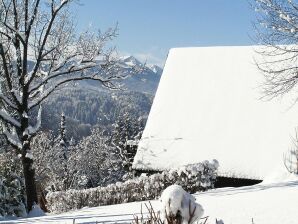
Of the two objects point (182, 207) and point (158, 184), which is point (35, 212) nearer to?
point (158, 184)

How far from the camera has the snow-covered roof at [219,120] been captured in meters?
16.3

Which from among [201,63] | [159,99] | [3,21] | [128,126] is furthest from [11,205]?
[128,126]

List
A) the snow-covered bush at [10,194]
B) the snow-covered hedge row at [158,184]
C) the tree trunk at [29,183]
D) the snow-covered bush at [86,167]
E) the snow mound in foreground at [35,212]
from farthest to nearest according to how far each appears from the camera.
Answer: the snow-covered bush at [86,167], the snow-covered bush at [10,194], the tree trunk at [29,183], the snow mound in foreground at [35,212], the snow-covered hedge row at [158,184]

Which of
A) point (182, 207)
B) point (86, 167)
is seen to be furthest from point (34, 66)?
point (86, 167)

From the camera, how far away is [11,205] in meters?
15.8

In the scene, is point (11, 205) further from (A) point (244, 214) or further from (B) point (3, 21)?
(A) point (244, 214)

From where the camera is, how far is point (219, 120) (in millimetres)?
18219

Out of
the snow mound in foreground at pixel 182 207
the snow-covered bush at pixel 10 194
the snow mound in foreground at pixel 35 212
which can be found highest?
the snow mound in foreground at pixel 182 207

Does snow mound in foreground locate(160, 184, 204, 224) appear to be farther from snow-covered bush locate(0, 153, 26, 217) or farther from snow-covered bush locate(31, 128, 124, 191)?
snow-covered bush locate(31, 128, 124, 191)

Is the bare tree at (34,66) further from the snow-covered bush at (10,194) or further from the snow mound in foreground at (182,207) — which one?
Result: the snow mound in foreground at (182,207)

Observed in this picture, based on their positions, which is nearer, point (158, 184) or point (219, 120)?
point (158, 184)

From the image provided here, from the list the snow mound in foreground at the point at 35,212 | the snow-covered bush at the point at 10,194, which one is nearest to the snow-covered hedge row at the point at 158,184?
the snow mound in foreground at the point at 35,212

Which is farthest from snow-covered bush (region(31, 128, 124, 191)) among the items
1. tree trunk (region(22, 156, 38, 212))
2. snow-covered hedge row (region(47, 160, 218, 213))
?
tree trunk (region(22, 156, 38, 212))

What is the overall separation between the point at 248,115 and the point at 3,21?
33.1 ft
